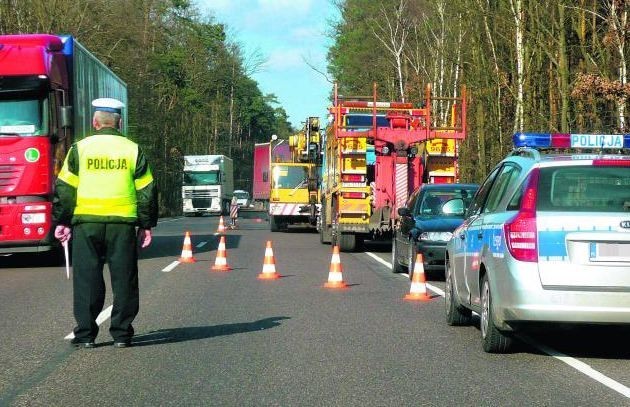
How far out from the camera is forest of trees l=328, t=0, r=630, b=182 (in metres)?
26.4

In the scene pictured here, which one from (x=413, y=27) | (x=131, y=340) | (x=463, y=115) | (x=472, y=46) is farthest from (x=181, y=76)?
(x=131, y=340)

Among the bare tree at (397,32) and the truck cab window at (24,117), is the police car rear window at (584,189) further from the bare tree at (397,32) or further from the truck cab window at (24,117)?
the bare tree at (397,32)

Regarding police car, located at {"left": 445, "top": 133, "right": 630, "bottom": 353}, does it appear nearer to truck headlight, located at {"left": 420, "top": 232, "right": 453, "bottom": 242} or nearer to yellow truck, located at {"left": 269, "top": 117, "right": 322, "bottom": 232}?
truck headlight, located at {"left": 420, "top": 232, "right": 453, "bottom": 242}

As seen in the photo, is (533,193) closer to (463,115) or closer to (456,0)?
(463,115)

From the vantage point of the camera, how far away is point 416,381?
8.04 metres

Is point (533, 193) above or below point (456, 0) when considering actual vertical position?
below

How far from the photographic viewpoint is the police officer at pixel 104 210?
9164mm

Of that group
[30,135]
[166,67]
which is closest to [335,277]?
[30,135]

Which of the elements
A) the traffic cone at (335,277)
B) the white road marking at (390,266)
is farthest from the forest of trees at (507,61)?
the traffic cone at (335,277)

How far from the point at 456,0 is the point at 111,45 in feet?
70.2

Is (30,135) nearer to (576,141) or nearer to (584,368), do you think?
(576,141)

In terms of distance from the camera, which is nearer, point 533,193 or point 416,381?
point 416,381

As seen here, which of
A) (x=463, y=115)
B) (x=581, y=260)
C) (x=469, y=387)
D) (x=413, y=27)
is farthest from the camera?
(x=413, y=27)

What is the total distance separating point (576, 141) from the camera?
9.55m
